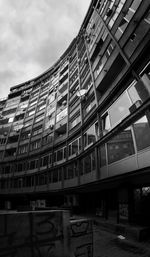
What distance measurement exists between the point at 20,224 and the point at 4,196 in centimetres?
3231

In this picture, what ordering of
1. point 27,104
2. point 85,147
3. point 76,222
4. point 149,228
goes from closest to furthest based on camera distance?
1. point 76,222
2. point 149,228
3. point 85,147
4. point 27,104

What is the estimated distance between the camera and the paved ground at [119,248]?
700 cm

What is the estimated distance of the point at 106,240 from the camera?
9.24 metres

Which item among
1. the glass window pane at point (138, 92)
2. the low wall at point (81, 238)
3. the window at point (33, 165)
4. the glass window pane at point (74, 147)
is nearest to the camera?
the low wall at point (81, 238)

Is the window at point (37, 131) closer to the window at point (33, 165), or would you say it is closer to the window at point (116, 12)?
the window at point (33, 165)

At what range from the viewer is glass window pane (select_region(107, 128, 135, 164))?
11.2 meters

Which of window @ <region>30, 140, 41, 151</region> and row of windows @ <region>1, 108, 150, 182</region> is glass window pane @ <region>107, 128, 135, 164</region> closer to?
row of windows @ <region>1, 108, 150, 182</region>

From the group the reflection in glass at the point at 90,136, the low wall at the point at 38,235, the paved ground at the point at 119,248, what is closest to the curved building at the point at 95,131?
the reflection in glass at the point at 90,136

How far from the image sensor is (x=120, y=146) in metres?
12.2

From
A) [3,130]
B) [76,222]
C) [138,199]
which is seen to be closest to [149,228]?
[138,199]

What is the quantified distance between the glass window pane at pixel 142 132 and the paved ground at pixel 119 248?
4.82m

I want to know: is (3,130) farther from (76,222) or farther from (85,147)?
(76,222)

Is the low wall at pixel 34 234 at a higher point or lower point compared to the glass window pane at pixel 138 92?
lower

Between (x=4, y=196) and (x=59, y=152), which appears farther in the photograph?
(x=4, y=196)
